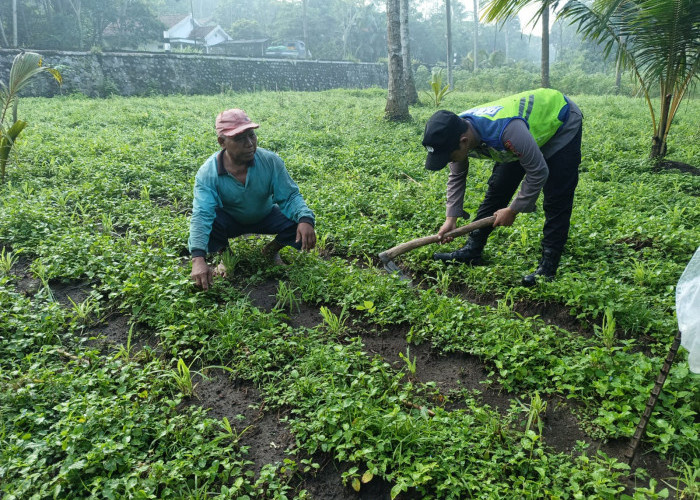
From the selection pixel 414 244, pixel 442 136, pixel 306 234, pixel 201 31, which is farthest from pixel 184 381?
pixel 201 31

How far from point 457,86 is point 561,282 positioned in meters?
26.4

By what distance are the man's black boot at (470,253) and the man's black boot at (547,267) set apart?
48 cm

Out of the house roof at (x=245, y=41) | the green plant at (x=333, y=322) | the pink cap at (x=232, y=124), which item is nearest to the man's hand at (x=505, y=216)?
the green plant at (x=333, y=322)

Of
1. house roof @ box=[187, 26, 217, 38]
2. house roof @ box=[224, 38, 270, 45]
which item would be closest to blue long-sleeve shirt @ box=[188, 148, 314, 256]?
house roof @ box=[224, 38, 270, 45]

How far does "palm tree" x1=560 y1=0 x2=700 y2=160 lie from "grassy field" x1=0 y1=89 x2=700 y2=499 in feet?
4.03

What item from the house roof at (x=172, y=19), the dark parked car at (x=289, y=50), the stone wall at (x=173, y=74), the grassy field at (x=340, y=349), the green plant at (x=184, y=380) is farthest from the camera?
the house roof at (x=172, y=19)

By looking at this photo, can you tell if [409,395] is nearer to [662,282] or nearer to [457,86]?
[662,282]

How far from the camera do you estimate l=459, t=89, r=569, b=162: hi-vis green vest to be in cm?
329

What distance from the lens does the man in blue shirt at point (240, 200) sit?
11.4 feet

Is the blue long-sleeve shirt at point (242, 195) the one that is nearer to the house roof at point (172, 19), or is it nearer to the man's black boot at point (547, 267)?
the man's black boot at point (547, 267)

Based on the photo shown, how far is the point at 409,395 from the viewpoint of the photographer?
8.87 feet

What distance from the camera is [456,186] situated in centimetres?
388

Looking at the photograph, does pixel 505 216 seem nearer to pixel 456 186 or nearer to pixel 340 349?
pixel 456 186

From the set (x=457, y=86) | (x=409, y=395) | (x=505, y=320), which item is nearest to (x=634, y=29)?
(x=505, y=320)
